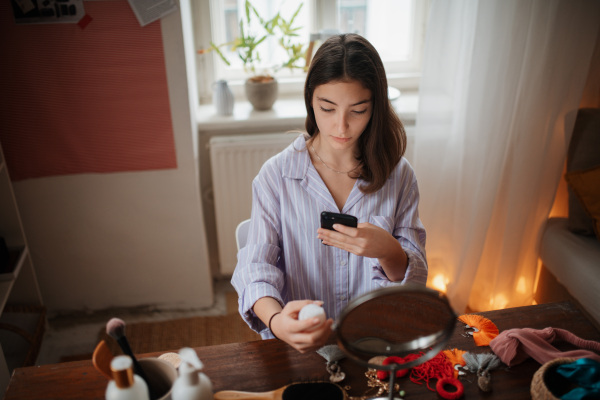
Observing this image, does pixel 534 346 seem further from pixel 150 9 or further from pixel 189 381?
pixel 150 9

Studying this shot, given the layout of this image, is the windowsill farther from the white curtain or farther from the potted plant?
the white curtain

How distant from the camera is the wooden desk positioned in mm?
890

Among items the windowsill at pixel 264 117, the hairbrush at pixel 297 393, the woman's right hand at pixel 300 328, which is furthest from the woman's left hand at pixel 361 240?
the windowsill at pixel 264 117

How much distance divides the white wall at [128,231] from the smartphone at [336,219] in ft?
3.64

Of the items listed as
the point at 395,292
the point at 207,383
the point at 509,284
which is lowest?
the point at 509,284

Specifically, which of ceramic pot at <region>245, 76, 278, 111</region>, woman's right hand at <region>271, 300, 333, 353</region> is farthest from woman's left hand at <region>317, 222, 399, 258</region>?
ceramic pot at <region>245, 76, 278, 111</region>

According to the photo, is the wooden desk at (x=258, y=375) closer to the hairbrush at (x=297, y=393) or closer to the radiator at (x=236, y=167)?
the hairbrush at (x=297, y=393)

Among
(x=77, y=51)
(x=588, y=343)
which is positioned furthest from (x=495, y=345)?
(x=77, y=51)

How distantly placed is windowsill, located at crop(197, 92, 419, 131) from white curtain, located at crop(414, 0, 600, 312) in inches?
10.6

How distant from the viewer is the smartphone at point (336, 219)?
37.1 inches

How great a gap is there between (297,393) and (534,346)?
0.48 metres

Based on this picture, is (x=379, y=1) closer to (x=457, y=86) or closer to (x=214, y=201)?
(x=457, y=86)

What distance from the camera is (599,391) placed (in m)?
0.79

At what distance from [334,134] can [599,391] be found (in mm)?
685
